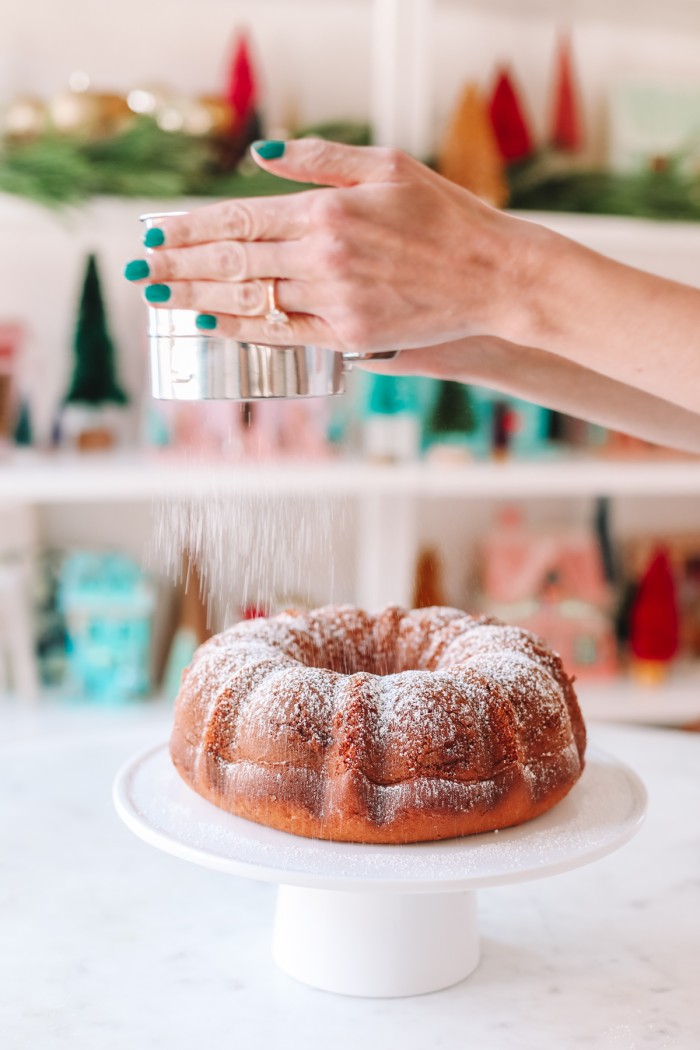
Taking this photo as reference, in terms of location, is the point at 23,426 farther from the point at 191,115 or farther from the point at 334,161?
A: the point at 334,161

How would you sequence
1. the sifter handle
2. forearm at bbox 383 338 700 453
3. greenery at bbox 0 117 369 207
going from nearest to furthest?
the sifter handle < forearm at bbox 383 338 700 453 < greenery at bbox 0 117 369 207

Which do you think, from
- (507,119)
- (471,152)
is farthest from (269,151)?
(507,119)

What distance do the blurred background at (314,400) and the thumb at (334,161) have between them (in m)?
1.18

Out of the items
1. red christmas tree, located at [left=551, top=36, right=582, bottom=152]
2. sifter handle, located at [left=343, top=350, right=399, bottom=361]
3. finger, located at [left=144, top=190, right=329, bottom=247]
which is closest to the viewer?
finger, located at [left=144, top=190, right=329, bottom=247]

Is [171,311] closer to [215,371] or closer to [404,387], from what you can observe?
[215,371]

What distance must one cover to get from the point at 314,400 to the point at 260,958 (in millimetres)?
1331

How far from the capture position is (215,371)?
2.33 feet

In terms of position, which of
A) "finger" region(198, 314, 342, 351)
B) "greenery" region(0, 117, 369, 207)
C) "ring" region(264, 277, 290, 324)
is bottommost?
"finger" region(198, 314, 342, 351)

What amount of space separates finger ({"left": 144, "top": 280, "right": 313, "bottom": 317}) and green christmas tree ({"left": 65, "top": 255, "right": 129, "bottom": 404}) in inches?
53.2

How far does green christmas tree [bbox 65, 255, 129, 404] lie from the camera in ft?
6.48

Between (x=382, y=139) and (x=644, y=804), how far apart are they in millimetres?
1478

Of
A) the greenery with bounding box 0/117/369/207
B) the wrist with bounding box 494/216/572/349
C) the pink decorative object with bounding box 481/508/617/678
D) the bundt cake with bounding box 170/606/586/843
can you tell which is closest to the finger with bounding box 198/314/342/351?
the wrist with bounding box 494/216/572/349

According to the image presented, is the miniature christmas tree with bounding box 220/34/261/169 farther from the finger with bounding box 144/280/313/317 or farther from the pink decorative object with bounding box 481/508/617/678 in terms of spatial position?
the finger with bounding box 144/280/313/317

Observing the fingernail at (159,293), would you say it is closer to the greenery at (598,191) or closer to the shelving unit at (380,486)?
the shelving unit at (380,486)
